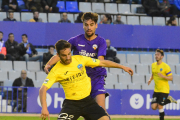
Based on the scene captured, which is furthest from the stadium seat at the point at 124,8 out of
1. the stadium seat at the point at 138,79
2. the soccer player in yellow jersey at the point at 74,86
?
the soccer player in yellow jersey at the point at 74,86

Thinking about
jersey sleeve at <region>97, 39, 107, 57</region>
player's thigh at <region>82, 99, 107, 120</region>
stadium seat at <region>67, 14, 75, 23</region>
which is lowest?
player's thigh at <region>82, 99, 107, 120</region>

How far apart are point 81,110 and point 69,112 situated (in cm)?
19

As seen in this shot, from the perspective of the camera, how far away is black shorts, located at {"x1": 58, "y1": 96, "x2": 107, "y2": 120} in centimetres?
598

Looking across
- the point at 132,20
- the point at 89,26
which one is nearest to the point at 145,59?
the point at 132,20

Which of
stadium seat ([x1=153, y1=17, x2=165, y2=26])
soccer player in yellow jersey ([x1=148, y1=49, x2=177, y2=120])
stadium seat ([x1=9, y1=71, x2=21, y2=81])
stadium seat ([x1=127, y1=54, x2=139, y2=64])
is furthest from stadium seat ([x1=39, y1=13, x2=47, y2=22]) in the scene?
soccer player in yellow jersey ([x1=148, y1=49, x2=177, y2=120])

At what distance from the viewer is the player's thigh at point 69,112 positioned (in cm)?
593

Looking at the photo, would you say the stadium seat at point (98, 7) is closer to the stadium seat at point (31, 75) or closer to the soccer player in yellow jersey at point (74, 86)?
the stadium seat at point (31, 75)

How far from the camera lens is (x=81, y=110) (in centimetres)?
604

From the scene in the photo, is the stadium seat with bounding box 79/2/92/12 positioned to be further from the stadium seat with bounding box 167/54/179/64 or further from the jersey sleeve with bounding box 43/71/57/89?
the jersey sleeve with bounding box 43/71/57/89

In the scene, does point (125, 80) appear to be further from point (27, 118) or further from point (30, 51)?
point (27, 118)

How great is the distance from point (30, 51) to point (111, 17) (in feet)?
13.3

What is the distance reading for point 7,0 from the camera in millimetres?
16906

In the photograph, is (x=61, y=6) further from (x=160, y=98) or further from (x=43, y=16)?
(x=160, y=98)

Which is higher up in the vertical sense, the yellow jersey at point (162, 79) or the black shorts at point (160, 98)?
the yellow jersey at point (162, 79)
